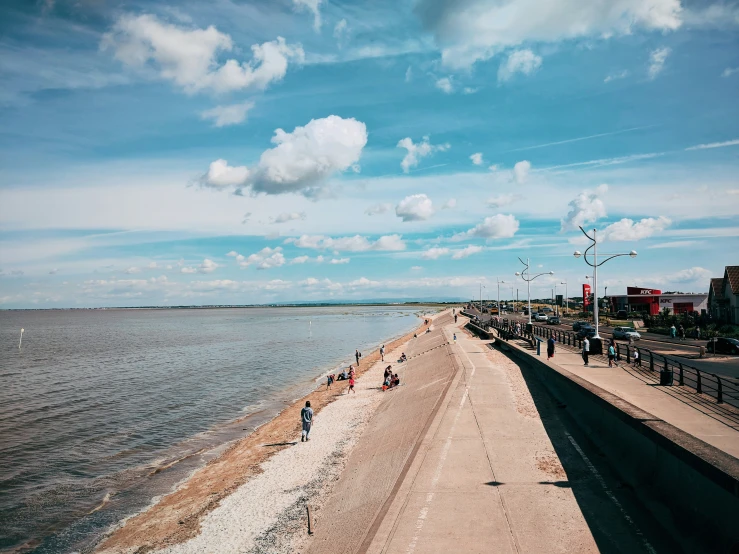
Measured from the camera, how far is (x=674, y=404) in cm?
1680

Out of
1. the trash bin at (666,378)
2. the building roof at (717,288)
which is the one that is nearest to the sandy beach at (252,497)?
the trash bin at (666,378)

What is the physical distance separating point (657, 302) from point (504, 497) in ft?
298

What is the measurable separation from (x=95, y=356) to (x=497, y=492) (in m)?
66.1

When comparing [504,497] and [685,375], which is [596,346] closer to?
[685,375]

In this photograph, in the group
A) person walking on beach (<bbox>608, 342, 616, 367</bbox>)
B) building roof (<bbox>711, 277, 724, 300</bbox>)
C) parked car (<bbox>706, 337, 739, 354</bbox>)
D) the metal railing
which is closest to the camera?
the metal railing

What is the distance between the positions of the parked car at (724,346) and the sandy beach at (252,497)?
25.5m

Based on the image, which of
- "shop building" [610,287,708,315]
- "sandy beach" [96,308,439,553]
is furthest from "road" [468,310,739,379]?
"shop building" [610,287,708,315]

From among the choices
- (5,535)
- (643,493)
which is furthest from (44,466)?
(643,493)

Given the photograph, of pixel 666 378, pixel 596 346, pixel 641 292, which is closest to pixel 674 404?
pixel 666 378

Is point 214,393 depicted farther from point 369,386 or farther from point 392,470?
point 392,470

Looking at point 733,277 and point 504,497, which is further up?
point 733,277

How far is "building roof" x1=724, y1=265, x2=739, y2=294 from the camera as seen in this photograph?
2187 inches

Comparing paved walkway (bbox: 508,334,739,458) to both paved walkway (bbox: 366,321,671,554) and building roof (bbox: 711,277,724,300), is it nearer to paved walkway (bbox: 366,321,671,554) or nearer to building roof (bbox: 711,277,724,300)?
paved walkway (bbox: 366,321,671,554)

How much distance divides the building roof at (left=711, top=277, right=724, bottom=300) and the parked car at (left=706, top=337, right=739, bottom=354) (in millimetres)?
33334
